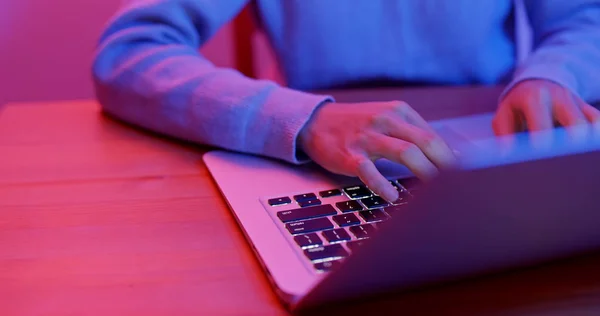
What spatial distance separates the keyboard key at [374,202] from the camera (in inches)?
18.8

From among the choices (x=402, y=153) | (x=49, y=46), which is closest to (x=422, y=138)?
(x=402, y=153)

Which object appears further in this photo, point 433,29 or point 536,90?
point 433,29

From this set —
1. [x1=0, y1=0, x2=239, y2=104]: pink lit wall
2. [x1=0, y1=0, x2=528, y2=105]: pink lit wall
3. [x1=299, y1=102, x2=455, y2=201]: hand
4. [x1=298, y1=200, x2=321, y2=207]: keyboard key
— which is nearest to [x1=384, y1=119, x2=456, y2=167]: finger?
[x1=299, y1=102, x2=455, y2=201]: hand

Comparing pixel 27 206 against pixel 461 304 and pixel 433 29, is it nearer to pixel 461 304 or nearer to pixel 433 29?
pixel 461 304

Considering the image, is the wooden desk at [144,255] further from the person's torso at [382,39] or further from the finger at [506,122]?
the person's torso at [382,39]

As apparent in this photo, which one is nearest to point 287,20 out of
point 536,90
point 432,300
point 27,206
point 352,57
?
point 352,57

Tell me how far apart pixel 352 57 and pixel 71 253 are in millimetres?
583

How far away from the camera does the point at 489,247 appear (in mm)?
338

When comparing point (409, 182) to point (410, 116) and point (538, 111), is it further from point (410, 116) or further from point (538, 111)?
point (538, 111)

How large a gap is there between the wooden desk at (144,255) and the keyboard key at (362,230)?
0.06 metres

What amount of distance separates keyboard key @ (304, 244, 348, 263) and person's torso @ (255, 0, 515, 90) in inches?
21.7

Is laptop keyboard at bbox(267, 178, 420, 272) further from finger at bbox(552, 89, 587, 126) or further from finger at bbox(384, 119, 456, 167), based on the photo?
finger at bbox(552, 89, 587, 126)

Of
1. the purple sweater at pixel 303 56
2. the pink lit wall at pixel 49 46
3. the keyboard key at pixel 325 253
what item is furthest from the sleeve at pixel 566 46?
the pink lit wall at pixel 49 46

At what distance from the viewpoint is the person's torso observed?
0.91m
